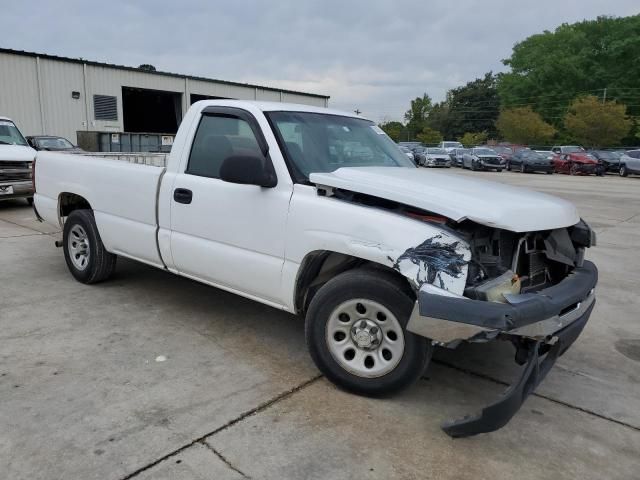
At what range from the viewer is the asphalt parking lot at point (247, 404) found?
9.01 feet

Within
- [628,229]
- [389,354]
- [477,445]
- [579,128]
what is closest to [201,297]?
[389,354]

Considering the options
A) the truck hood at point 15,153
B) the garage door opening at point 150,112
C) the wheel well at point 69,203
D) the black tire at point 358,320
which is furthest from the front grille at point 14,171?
the garage door opening at point 150,112

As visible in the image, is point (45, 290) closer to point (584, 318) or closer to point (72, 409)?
point (72, 409)

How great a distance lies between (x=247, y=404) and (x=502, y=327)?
5.22 feet

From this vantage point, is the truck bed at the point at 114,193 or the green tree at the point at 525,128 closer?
the truck bed at the point at 114,193

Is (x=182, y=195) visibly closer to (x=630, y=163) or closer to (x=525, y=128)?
(x=630, y=163)

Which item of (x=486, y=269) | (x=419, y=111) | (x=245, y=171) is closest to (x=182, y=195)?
(x=245, y=171)

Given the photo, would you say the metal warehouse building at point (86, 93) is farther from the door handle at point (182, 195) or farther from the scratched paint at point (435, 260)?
the scratched paint at point (435, 260)

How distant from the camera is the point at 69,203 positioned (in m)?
5.88

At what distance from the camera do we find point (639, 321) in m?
5.19

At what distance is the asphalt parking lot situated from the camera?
2746mm

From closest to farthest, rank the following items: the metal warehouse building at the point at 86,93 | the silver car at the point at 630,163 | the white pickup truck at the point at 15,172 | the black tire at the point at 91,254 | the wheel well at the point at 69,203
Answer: the black tire at the point at 91,254, the wheel well at the point at 69,203, the white pickup truck at the point at 15,172, the metal warehouse building at the point at 86,93, the silver car at the point at 630,163

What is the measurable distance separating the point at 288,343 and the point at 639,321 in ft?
11.4

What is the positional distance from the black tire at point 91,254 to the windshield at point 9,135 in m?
7.60
